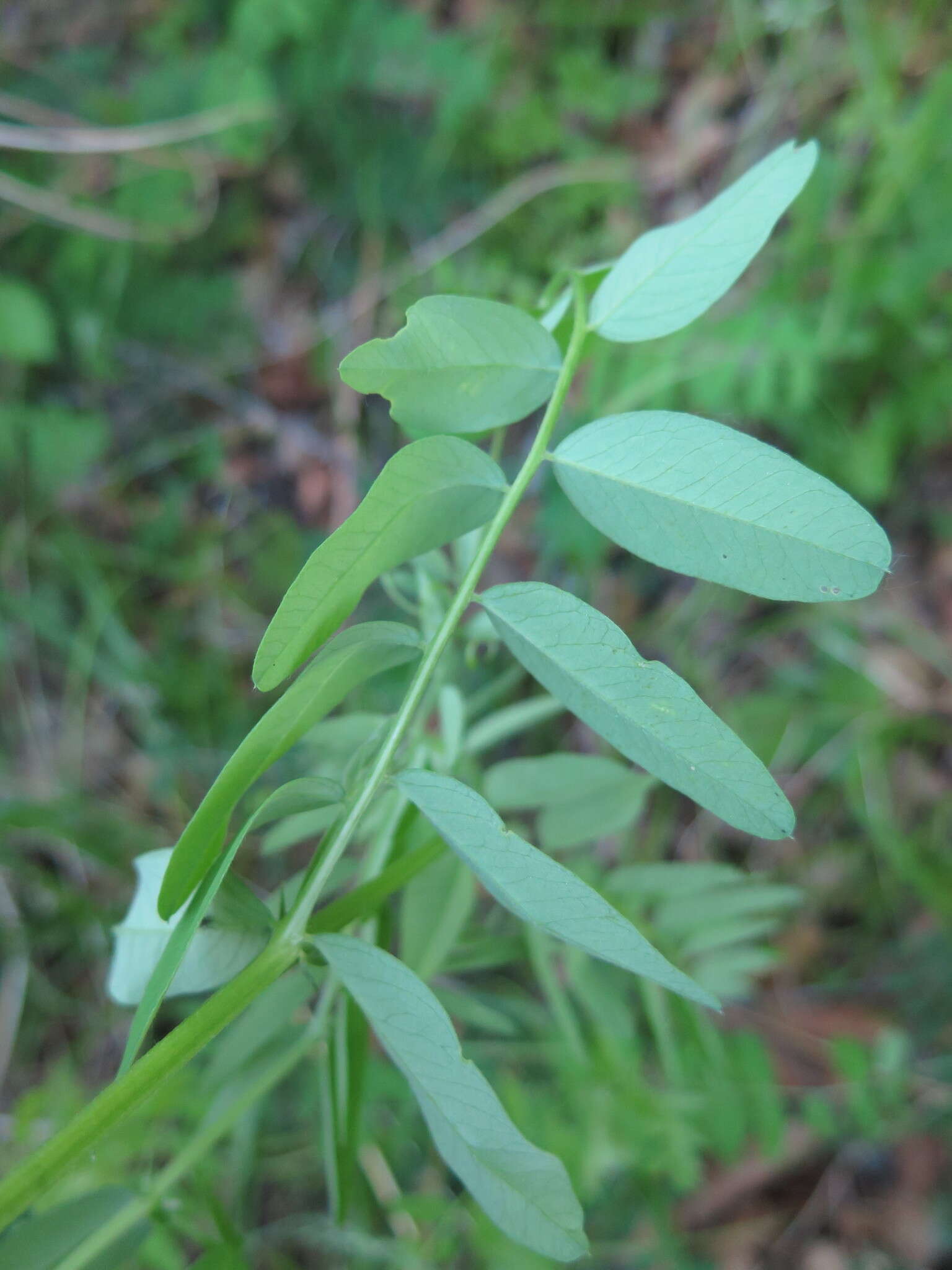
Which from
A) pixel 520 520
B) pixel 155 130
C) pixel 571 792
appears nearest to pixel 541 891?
pixel 571 792

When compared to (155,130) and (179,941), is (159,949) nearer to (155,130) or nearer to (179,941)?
(179,941)

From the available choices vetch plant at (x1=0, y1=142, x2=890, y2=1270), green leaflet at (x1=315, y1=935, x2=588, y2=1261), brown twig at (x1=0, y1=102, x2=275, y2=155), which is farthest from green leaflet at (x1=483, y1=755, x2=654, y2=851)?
brown twig at (x1=0, y1=102, x2=275, y2=155)

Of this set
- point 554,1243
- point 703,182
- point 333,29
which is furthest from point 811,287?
point 554,1243

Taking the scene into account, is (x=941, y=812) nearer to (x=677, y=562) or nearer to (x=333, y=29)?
(x=677, y=562)

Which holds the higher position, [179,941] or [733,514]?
[733,514]

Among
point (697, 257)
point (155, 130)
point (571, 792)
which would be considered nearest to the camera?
point (697, 257)
